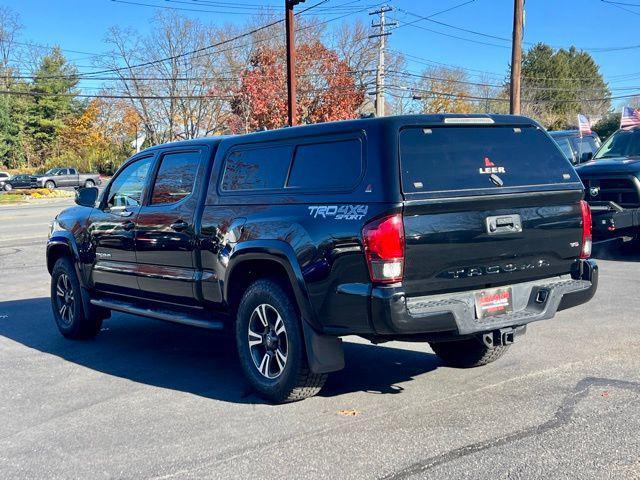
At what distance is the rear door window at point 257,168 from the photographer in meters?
5.64

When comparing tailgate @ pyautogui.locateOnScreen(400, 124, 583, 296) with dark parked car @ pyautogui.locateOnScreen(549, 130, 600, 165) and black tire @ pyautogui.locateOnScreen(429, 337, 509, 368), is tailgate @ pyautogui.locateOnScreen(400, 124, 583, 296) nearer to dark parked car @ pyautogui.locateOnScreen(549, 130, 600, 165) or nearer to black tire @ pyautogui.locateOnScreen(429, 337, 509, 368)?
black tire @ pyautogui.locateOnScreen(429, 337, 509, 368)

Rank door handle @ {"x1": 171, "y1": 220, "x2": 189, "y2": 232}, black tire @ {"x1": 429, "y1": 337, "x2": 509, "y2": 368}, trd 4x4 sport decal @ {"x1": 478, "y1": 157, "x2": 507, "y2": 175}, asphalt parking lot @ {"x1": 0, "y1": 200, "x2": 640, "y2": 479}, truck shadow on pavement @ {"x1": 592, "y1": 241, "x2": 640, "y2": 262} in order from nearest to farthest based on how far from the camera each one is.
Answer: asphalt parking lot @ {"x1": 0, "y1": 200, "x2": 640, "y2": 479} → trd 4x4 sport decal @ {"x1": 478, "y1": 157, "x2": 507, "y2": 175} → black tire @ {"x1": 429, "y1": 337, "x2": 509, "y2": 368} → door handle @ {"x1": 171, "y1": 220, "x2": 189, "y2": 232} → truck shadow on pavement @ {"x1": 592, "y1": 241, "x2": 640, "y2": 262}

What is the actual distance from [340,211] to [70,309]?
4.34 m

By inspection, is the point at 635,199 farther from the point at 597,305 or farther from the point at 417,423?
the point at 417,423

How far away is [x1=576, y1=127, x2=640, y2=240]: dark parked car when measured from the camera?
477 inches

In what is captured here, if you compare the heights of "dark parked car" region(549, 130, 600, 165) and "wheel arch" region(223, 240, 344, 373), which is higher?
"dark parked car" region(549, 130, 600, 165)

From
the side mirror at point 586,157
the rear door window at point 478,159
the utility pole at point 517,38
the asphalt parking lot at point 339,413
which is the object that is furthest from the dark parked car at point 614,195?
the utility pole at point 517,38

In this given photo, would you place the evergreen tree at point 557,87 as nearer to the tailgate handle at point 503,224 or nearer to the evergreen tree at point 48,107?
the evergreen tree at point 48,107

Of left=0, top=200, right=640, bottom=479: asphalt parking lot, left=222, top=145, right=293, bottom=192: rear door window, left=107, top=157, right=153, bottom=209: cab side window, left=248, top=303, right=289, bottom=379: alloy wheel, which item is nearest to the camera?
left=0, top=200, right=640, bottom=479: asphalt parking lot

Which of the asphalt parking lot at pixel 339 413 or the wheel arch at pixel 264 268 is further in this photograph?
the wheel arch at pixel 264 268

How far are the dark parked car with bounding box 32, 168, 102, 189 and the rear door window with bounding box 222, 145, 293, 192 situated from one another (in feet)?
169

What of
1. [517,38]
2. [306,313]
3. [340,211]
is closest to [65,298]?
[306,313]

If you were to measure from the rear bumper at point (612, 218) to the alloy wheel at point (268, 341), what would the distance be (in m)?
8.24

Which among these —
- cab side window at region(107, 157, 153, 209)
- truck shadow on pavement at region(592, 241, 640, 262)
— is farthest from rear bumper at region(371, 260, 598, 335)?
truck shadow on pavement at region(592, 241, 640, 262)
